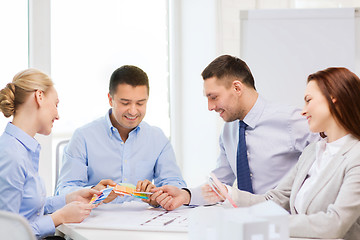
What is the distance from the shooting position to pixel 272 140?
256 cm

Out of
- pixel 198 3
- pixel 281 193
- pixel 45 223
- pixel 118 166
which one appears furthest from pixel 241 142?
pixel 198 3

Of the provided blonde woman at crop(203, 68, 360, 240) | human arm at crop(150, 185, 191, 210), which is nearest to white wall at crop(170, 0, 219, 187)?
human arm at crop(150, 185, 191, 210)

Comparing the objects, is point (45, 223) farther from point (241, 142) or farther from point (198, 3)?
point (198, 3)

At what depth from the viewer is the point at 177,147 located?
14.5ft

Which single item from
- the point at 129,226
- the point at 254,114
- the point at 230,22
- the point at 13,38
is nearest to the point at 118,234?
the point at 129,226

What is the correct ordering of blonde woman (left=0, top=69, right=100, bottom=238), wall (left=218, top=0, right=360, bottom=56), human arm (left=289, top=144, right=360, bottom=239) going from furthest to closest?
wall (left=218, top=0, right=360, bottom=56) < blonde woman (left=0, top=69, right=100, bottom=238) < human arm (left=289, top=144, right=360, bottom=239)

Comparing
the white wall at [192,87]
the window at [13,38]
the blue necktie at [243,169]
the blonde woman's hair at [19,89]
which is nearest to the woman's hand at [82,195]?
the blonde woman's hair at [19,89]

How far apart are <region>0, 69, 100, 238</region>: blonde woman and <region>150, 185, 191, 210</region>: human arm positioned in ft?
1.10

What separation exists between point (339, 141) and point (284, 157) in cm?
70

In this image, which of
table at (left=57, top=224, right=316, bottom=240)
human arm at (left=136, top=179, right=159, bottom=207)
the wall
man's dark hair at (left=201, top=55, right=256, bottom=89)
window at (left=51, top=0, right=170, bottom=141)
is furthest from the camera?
the wall

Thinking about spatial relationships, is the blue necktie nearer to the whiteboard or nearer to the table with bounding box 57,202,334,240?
the table with bounding box 57,202,334,240

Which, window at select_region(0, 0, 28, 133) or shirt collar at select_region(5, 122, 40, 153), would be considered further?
window at select_region(0, 0, 28, 133)

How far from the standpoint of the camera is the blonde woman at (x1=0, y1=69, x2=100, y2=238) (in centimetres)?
185

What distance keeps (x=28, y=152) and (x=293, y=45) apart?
2109 millimetres
